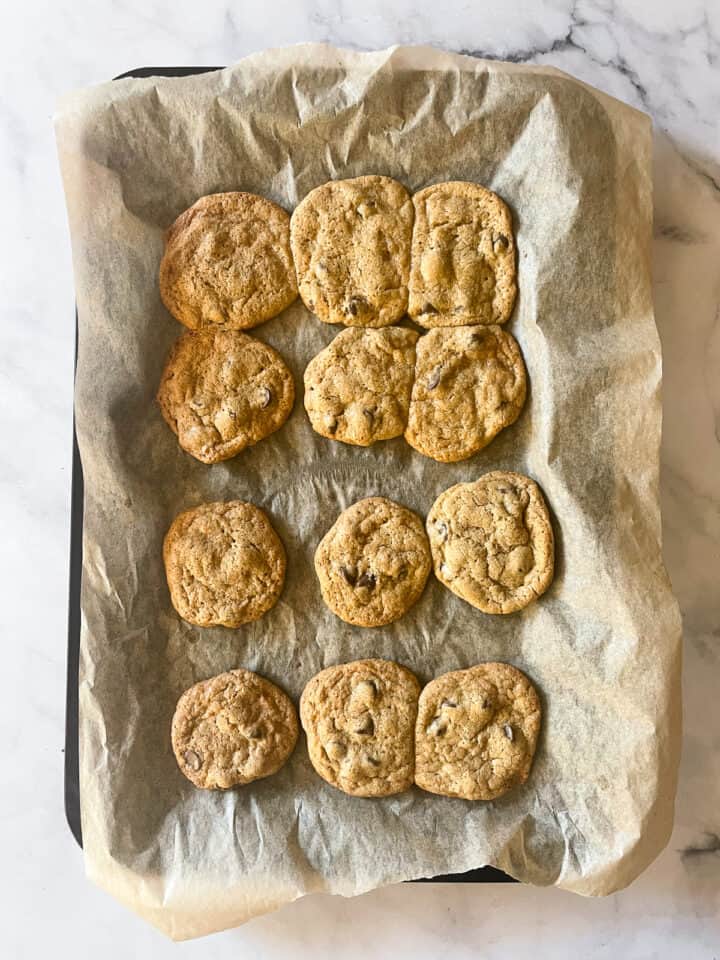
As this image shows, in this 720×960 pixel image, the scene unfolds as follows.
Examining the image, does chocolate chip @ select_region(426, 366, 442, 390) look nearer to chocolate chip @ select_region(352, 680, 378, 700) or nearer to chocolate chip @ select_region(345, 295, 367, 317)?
chocolate chip @ select_region(345, 295, 367, 317)

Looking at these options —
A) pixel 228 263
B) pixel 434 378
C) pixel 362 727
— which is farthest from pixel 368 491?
pixel 228 263

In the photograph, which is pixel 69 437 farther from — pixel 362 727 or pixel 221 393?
pixel 362 727

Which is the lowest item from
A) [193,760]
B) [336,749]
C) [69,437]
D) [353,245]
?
[193,760]

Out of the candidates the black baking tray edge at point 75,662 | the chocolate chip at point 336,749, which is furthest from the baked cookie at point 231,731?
the black baking tray edge at point 75,662

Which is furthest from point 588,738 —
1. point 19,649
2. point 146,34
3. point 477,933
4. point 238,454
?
point 146,34

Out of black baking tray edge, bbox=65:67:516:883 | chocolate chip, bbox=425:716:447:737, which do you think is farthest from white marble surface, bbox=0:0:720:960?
chocolate chip, bbox=425:716:447:737

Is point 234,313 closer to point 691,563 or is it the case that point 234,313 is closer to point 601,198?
point 601,198

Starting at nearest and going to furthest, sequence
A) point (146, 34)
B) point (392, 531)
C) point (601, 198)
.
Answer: point (601, 198)
point (392, 531)
point (146, 34)
